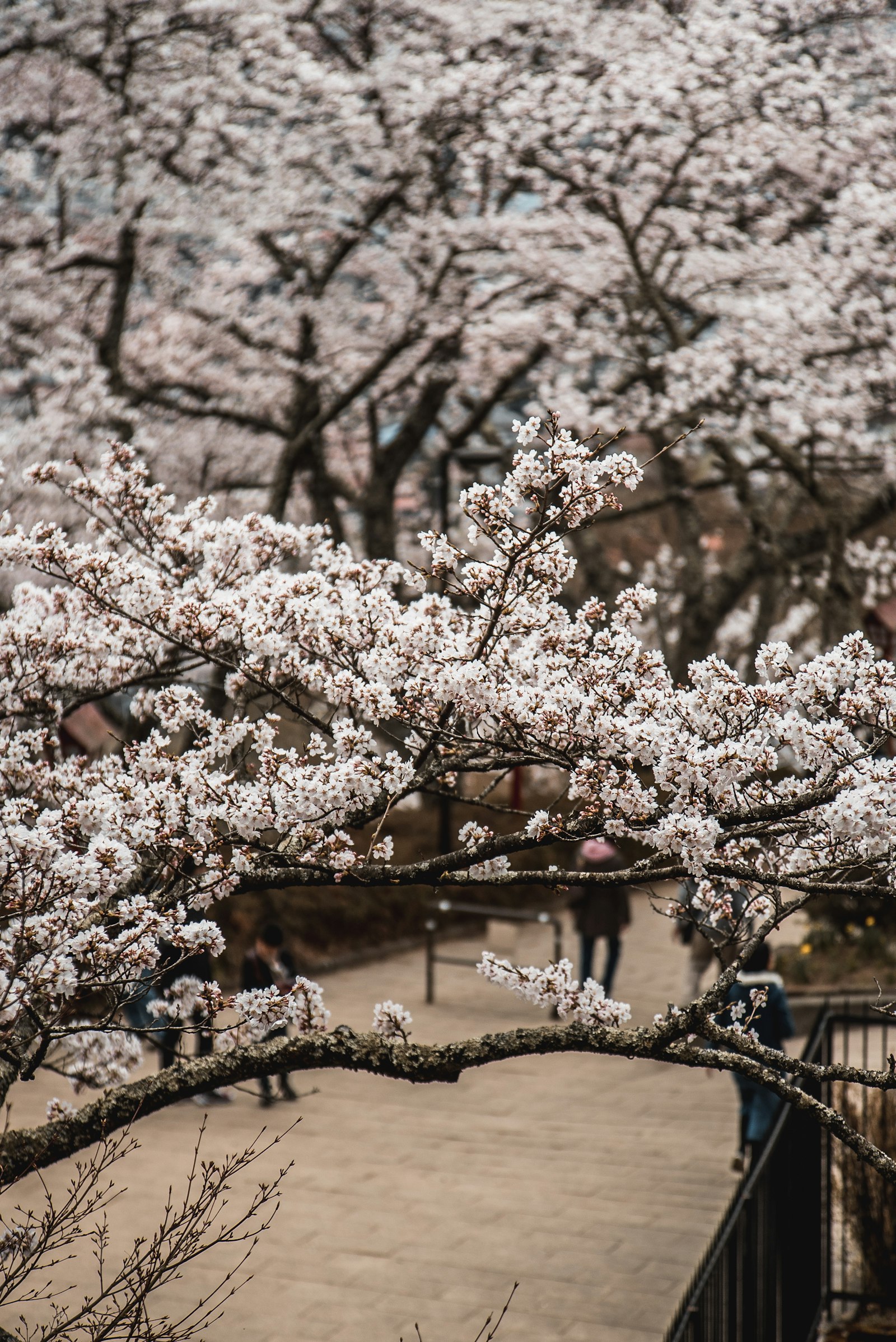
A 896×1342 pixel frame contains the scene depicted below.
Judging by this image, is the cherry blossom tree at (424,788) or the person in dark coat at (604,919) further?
the person in dark coat at (604,919)

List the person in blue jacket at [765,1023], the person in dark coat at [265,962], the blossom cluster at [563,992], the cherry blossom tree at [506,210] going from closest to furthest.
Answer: the blossom cluster at [563,992] → the person in blue jacket at [765,1023] → the person in dark coat at [265,962] → the cherry blossom tree at [506,210]

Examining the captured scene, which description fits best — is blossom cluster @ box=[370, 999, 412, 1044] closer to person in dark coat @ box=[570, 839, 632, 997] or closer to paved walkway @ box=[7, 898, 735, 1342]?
paved walkway @ box=[7, 898, 735, 1342]

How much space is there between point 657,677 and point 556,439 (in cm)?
84

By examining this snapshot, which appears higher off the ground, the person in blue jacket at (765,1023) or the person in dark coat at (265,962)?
the person in blue jacket at (765,1023)

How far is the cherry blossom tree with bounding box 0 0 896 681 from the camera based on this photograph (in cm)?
1322

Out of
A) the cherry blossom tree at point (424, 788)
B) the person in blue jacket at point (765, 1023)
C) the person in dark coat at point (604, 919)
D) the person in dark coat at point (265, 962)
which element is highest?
the cherry blossom tree at point (424, 788)

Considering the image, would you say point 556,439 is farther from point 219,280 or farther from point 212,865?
point 219,280

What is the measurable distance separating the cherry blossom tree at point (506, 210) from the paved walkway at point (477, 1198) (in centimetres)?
524

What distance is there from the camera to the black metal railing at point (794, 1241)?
448 centimetres

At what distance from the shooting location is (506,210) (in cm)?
1527

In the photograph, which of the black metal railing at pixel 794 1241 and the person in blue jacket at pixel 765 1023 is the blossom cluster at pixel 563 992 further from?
the person in blue jacket at pixel 765 1023

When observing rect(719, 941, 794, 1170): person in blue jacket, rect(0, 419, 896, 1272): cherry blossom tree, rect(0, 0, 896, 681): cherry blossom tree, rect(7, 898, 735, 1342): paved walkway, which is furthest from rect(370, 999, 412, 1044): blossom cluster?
rect(0, 0, 896, 681): cherry blossom tree

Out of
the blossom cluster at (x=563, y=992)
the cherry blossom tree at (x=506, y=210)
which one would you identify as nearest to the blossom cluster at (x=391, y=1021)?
the blossom cluster at (x=563, y=992)

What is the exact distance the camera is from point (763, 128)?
13594 mm
